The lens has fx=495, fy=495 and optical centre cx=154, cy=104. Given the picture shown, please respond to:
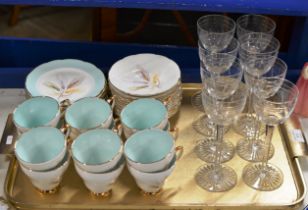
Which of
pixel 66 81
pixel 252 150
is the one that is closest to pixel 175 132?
pixel 252 150

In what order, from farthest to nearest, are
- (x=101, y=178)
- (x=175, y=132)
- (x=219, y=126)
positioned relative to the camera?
1. (x=175, y=132)
2. (x=219, y=126)
3. (x=101, y=178)

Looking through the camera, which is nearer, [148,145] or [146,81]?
[148,145]

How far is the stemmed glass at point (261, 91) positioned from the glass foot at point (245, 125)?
0.01m

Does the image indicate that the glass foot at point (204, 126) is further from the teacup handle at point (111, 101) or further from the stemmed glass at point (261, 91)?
the teacup handle at point (111, 101)

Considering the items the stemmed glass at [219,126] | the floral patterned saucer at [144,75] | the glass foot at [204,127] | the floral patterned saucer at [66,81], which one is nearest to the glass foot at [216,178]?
the stemmed glass at [219,126]

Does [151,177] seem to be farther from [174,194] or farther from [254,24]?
[254,24]

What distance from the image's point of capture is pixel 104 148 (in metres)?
1.01

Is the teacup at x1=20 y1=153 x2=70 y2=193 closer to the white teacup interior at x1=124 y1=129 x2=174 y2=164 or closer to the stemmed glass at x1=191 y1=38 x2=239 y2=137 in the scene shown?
the white teacup interior at x1=124 y1=129 x2=174 y2=164

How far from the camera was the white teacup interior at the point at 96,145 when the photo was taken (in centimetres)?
100

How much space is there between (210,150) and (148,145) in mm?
184

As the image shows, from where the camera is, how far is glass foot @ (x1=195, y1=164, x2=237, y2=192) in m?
1.04

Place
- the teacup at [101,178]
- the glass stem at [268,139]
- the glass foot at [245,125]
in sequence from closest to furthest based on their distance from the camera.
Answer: the teacup at [101,178]
the glass stem at [268,139]
the glass foot at [245,125]

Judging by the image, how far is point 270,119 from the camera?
3.29 ft

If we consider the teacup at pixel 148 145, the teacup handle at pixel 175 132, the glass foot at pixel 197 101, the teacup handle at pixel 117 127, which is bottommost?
the teacup handle at pixel 175 132
